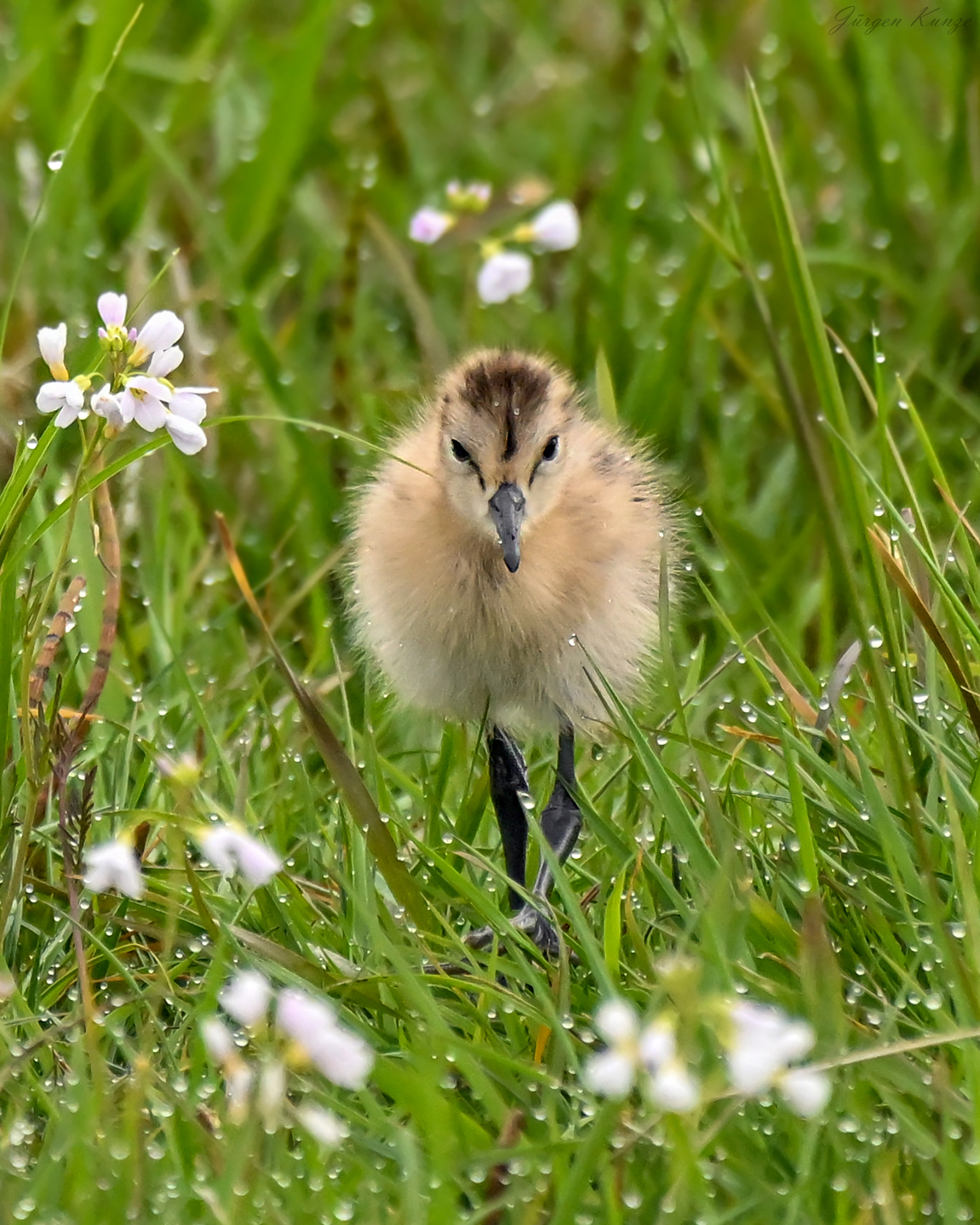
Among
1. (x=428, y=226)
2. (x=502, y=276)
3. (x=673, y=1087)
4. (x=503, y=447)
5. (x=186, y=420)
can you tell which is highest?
(x=428, y=226)

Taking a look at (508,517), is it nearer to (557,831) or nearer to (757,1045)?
(557,831)

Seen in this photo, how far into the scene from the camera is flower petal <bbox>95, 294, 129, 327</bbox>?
93.3 inches

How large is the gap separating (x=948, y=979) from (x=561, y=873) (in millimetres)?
477

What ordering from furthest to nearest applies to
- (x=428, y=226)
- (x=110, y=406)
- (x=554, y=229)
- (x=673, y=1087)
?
(x=428, y=226) < (x=554, y=229) < (x=110, y=406) < (x=673, y=1087)

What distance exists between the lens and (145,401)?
2.38 m

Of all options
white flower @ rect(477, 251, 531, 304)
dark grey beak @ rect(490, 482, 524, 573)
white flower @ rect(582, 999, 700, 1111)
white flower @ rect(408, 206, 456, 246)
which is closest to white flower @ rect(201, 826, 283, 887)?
white flower @ rect(582, 999, 700, 1111)

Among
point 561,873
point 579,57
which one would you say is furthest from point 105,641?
point 579,57

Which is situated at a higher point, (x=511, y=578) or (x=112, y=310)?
(x=511, y=578)

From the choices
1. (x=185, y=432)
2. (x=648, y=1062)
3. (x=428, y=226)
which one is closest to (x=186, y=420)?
(x=185, y=432)

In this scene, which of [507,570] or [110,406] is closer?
[110,406]

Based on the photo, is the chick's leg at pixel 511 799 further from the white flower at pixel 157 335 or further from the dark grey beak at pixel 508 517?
the white flower at pixel 157 335

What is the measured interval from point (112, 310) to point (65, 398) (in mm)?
126

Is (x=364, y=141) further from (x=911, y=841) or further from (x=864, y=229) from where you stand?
(x=911, y=841)

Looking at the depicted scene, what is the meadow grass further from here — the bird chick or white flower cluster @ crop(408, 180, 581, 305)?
white flower cluster @ crop(408, 180, 581, 305)
